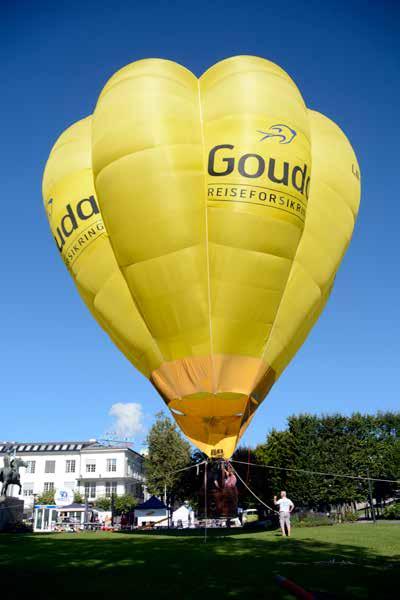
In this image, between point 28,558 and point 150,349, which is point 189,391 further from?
point 28,558

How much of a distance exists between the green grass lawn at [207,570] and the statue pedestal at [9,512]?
16423mm

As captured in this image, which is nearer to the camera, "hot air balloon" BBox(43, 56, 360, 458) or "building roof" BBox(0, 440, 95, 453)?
"hot air balloon" BBox(43, 56, 360, 458)

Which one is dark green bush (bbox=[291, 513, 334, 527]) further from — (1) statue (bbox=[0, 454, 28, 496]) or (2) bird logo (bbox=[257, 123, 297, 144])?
(2) bird logo (bbox=[257, 123, 297, 144])

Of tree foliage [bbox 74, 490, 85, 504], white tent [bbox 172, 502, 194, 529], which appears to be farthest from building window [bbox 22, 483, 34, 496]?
white tent [bbox 172, 502, 194, 529]

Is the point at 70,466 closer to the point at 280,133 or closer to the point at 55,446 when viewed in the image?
the point at 55,446

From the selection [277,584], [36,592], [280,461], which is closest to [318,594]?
[277,584]

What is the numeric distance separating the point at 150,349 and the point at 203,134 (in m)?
5.55

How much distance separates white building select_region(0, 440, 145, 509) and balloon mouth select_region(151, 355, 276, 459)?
81.8m

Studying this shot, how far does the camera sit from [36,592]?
20.5ft

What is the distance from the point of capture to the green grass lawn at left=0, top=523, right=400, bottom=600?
6172 mm

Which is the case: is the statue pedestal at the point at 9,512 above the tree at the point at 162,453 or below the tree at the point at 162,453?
below

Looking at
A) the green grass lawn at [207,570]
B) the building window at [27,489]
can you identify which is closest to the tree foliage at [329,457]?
the green grass lawn at [207,570]

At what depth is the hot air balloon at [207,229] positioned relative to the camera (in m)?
12.8

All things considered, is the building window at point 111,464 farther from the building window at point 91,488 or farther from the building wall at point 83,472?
the building window at point 91,488
